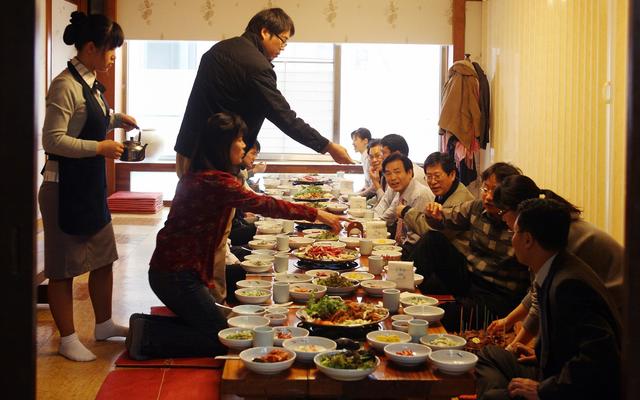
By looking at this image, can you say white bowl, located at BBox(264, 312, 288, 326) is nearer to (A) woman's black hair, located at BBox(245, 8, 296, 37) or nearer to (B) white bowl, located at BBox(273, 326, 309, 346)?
(B) white bowl, located at BBox(273, 326, 309, 346)

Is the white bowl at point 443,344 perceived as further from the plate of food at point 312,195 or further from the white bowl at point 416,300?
the plate of food at point 312,195

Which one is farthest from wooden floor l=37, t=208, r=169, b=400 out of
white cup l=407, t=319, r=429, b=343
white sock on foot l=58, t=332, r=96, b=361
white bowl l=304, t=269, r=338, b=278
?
white cup l=407, t=319, r=429, b=343

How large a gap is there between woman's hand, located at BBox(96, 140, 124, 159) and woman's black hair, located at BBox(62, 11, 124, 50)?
19.6 inches

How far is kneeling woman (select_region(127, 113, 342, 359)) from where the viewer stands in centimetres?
303

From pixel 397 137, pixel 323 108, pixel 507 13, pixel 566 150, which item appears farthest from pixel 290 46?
pixel 566 150

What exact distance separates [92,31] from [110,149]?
1.97 feet

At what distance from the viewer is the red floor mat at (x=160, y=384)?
2580 mm

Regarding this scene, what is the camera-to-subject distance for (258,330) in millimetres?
2289

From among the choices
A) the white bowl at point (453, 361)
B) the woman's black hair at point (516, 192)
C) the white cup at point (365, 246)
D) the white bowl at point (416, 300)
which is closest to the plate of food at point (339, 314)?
the white bowl at point (416, 300)

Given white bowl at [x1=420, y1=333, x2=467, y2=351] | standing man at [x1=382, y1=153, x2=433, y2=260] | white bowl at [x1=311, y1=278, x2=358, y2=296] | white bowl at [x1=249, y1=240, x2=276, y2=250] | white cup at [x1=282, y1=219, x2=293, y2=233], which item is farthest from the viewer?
standing man at [x1=382, y1=153, x2=433, y2=260]

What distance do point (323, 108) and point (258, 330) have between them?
24.9 feet

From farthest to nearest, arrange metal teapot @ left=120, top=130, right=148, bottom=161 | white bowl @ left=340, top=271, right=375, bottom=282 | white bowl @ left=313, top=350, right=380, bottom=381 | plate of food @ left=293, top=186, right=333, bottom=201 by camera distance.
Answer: plate of food @ left=293, top=186, right=333, bottom=201
metal teapot @ left=120, top=130, right=148, bottom=161
white bowl @ left=340, top=271, right=375, bottom=282
white bowl @ left=313, top=350, right=380, bottom=381

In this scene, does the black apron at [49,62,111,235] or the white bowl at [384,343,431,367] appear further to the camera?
the black apron at [49,62,111,235]

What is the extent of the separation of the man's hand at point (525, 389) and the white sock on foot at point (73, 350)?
2.22 m
